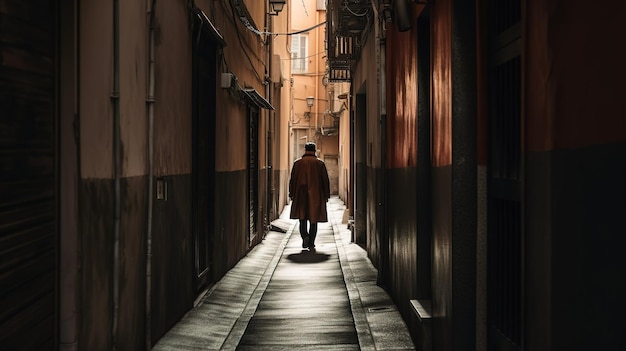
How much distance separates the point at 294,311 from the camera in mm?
8812

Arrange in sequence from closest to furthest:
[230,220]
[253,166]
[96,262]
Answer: [96,262] < [230,220] < [253,166]

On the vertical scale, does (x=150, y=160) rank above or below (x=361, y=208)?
above

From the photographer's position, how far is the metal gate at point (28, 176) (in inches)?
146

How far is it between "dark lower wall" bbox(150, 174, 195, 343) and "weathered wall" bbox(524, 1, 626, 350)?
4.07 m

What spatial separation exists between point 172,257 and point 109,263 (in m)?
2.12

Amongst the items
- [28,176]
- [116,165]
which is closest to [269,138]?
[116,165]

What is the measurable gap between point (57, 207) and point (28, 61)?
0.94 m

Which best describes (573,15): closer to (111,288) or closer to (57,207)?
(57,207)

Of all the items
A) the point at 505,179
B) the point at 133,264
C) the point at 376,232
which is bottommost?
the point at 376,232

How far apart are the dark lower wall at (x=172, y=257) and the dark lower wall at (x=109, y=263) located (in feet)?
1.38

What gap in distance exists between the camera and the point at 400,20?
7191 mm

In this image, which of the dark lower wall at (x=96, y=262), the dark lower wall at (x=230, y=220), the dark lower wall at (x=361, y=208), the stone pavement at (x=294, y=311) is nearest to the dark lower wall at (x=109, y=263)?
the dark lower wall at (x=96, y=262)

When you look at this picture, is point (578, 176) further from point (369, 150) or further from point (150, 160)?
point (369, 150)

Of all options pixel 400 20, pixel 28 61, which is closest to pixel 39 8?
pixel 28 61
